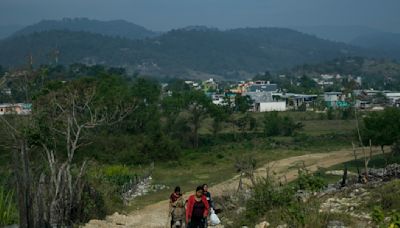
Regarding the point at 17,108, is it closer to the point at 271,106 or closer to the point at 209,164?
the point at 209,164

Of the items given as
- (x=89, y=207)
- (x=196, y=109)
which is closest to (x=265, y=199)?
Answer: (x=89, y=207)

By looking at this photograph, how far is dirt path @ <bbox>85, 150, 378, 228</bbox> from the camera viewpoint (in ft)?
49.1

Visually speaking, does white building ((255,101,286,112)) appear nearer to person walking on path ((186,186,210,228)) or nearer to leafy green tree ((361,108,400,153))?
leafy green tree ((361,108,400,153))

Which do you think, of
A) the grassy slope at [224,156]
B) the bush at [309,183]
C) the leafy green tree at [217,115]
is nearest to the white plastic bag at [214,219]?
the bush at [309,183]

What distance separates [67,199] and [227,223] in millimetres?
3604

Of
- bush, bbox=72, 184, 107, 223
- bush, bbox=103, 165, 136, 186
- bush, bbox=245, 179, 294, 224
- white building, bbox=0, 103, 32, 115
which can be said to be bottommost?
bush, bbox=103, 165, 136, 186

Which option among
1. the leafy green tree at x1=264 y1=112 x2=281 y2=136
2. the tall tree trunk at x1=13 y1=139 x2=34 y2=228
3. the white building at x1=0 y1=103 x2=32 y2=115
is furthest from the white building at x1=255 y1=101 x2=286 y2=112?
the tall tree trunk at x1=13 y1=139 x2=34 y2=228

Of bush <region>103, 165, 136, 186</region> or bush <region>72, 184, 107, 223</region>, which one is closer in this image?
bush <region>72, 184, 107, 223</region>

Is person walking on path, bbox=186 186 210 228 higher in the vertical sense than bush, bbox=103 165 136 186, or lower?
higher

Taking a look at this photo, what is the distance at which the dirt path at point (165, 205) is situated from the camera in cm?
1497

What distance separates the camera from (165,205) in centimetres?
2245

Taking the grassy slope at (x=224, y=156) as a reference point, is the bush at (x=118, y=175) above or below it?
above

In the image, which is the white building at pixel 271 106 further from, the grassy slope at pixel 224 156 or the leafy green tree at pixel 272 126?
the leafy green tree at pixel 272 126

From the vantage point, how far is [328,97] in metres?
92.6
